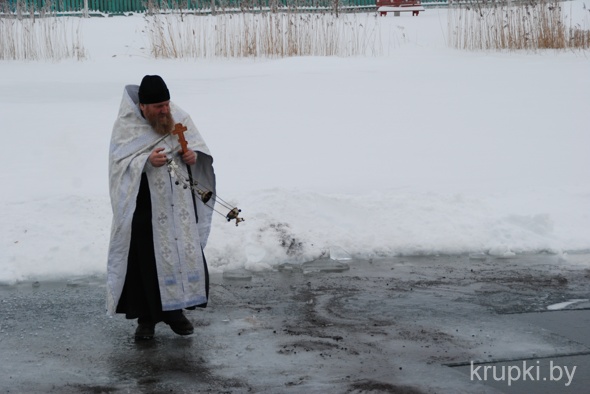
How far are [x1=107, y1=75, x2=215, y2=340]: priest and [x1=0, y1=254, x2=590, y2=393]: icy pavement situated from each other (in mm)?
239

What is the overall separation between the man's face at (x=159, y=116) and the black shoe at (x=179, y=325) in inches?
44.7

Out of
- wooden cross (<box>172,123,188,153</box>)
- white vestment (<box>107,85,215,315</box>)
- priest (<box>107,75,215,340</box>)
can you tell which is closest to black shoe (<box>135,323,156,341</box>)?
priest (<box>107,75,215,340</box>)

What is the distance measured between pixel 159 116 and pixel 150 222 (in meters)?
0.65

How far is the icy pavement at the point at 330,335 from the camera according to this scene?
547 centimetres

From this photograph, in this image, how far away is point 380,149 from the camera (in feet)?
43.0

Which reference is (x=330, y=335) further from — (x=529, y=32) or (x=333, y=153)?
(x=529, y=32)

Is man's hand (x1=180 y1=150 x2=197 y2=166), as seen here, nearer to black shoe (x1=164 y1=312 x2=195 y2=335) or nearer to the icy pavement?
black shoe (x1=164 y1=312 x2=195 y2=335)

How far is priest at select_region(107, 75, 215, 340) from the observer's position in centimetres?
630

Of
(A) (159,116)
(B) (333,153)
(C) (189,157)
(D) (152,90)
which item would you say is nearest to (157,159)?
(C) (189,157)

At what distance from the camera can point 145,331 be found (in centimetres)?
635

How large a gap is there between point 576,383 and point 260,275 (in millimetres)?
3380

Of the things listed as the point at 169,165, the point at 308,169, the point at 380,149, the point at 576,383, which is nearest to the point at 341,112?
the point at 380,149

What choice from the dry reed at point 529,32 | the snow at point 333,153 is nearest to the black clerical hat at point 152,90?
the snow at point 333,153

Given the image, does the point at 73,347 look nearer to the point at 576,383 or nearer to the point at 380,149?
the point at 576,383
